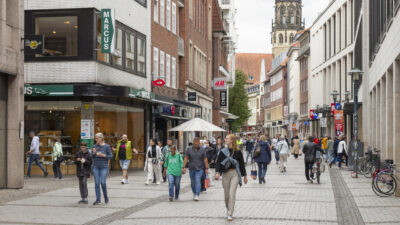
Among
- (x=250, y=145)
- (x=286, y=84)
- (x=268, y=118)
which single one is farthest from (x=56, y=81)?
(x=268, y=118)

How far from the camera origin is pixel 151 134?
3591 centimetres

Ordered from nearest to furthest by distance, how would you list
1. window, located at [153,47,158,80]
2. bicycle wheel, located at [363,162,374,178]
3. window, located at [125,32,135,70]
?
1. bicycle wheel, located at [363,162,374,178]
2. window, located at [125,32,135,70]
3. window, located at [153,47,158,80]

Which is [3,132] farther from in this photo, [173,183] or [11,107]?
[173,183]

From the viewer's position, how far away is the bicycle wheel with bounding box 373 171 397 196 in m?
18.4

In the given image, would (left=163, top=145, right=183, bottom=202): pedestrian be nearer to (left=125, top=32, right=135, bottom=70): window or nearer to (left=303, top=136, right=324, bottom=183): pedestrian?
(left=303, top=136, right=324, bottom=183): pedestrian

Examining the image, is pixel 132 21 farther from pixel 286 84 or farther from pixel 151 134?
pixel 286 84

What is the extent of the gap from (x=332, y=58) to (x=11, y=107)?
157ft

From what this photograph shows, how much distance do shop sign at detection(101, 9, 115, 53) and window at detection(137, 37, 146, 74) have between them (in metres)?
6.50

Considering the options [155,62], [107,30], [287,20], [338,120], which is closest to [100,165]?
[107,30]

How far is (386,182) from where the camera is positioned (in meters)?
18.5

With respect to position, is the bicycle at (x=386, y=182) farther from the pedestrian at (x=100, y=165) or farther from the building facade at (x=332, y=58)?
the building facade at (x=332, y=58)

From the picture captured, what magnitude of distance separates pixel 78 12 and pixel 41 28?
1.62 m

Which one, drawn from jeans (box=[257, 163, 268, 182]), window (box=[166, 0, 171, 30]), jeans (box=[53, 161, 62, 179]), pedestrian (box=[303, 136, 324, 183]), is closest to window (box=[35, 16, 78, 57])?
jeans (box=[53, 161, 62, 179])

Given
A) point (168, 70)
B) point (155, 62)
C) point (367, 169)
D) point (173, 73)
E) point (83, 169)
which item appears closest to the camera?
point (83, 169)
